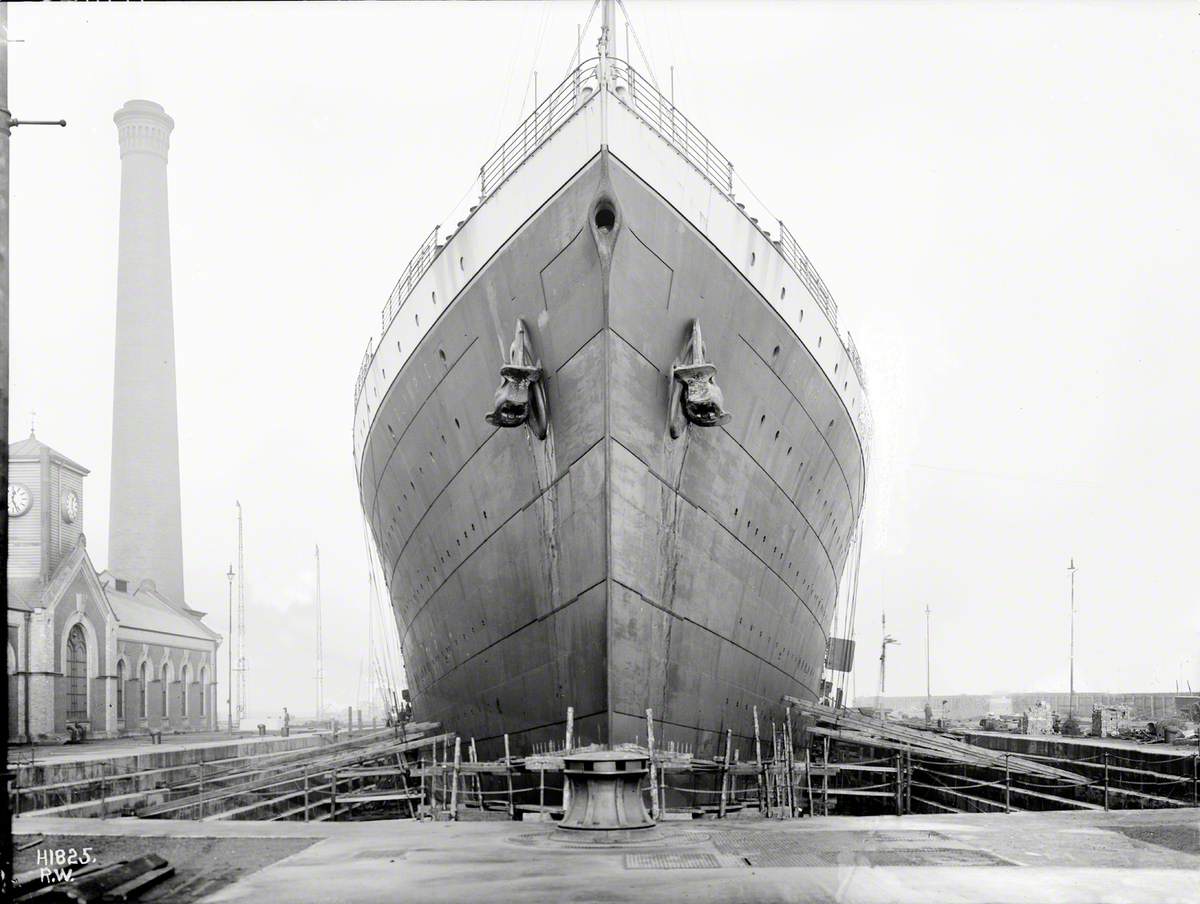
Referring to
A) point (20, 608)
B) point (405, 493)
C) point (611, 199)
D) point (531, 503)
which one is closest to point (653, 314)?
point (611, 199)

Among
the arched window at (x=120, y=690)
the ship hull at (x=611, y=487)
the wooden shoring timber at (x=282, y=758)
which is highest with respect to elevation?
the ship hull at (x=611, y=487)

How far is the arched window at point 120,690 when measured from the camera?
35.8m

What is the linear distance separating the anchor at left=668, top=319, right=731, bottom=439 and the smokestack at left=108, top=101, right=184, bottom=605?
48550 mm

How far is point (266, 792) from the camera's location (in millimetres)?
18000

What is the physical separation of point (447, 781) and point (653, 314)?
280 inches

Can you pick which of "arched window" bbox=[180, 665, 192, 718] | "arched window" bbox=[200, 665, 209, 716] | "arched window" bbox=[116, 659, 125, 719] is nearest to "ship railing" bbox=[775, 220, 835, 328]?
"arched window" bbox=[116, 659, 125, 719]

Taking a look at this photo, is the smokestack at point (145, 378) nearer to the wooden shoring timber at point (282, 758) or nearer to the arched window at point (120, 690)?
the arched window at point (120, 690)

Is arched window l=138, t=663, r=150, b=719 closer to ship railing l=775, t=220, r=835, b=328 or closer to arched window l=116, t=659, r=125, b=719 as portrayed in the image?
arched window l=116, t=659, r=125, b=719

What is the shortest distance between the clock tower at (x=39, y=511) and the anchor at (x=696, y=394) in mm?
26937

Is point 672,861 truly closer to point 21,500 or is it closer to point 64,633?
point 64,633

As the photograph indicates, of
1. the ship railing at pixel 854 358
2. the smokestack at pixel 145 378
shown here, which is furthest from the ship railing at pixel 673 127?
the smokestack at pixel 145 378

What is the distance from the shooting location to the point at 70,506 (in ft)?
111

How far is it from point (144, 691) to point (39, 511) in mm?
9216

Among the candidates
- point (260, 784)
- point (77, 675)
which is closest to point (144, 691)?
point (77, 675)
